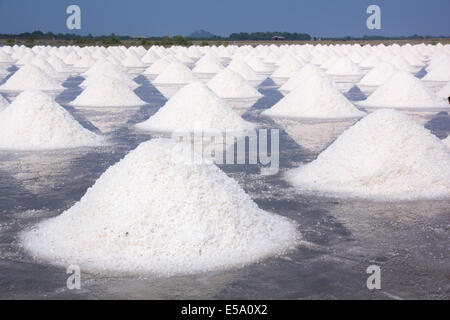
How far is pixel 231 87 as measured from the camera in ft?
62.1

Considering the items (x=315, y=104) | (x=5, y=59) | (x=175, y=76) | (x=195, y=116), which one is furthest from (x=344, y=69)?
(x=5, y=59)

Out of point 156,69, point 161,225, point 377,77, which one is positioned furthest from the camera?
point 156,69

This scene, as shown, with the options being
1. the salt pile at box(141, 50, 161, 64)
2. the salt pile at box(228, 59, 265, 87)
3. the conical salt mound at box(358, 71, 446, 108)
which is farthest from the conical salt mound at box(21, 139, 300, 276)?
the salt pile at box(141, 50, 161, 64)

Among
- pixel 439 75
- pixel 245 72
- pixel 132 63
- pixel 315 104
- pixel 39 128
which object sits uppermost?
pixel 132 63

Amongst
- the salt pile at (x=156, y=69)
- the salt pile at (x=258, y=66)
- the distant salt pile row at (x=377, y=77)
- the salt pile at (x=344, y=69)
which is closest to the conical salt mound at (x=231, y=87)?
the distant salt pile row at (x=377, y=77)

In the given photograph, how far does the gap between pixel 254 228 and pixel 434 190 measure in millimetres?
3066

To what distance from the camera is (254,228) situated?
555cm

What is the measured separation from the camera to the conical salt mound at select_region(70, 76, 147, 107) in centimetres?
1647

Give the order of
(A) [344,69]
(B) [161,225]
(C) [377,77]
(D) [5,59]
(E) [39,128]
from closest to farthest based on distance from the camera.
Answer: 1. (B) [161,225]
2. (E) [39,128]
3. (C) [377,77]
4. (A) [344,69]
5. (D) [5,59]

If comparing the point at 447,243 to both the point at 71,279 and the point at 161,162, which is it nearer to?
the point at 161,162

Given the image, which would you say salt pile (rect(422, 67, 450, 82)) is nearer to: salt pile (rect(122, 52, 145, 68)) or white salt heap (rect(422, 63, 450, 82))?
white salt heap (rect(422, 63, 450, 82))

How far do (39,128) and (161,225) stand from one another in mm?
6245

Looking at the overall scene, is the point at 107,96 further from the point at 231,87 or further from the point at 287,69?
the point at 287,69

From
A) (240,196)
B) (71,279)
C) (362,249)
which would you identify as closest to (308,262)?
(362,249)
